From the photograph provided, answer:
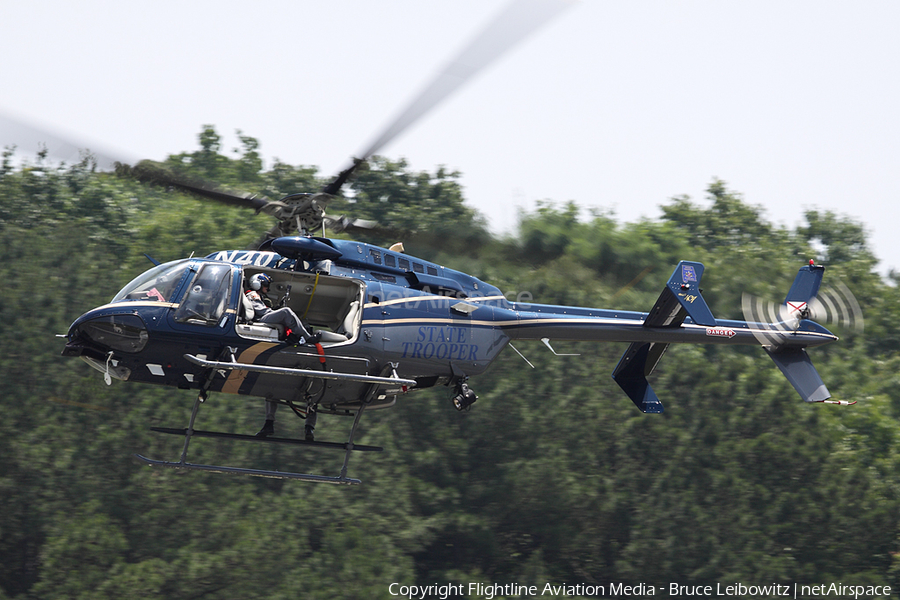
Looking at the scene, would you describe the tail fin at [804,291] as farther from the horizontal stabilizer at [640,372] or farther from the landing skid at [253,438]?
the landing skid at [253,438]

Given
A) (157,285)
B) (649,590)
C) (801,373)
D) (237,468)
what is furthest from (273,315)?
(649,590)

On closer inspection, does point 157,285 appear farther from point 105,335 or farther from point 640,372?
point 640,372

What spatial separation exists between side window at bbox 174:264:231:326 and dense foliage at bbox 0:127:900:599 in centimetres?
888

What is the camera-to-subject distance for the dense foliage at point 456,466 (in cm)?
1900

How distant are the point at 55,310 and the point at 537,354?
36.6ft

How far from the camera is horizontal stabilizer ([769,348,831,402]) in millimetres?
12387

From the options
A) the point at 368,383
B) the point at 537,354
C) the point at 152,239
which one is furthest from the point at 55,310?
the point at 368,383

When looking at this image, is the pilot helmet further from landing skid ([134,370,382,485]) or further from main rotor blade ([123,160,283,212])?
landing skid ([134,370,382,485])

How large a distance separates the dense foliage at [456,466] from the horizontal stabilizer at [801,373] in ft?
20.9

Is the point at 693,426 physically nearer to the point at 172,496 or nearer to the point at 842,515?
the point at 842,515

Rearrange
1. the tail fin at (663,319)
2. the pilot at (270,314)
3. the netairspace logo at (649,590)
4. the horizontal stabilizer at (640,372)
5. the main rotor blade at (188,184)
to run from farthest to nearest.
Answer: the netairspace logo at (649,590) < the horizontal stabilizer at (640,372) < the tail fin at (663,319) < the pilot at (270,314) < the main rotor blade at (188,184)

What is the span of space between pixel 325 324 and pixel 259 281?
5.59ft

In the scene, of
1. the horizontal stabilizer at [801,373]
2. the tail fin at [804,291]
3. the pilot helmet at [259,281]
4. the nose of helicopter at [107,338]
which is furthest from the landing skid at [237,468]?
the tail fin at [804,291]

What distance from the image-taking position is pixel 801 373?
12.5m
